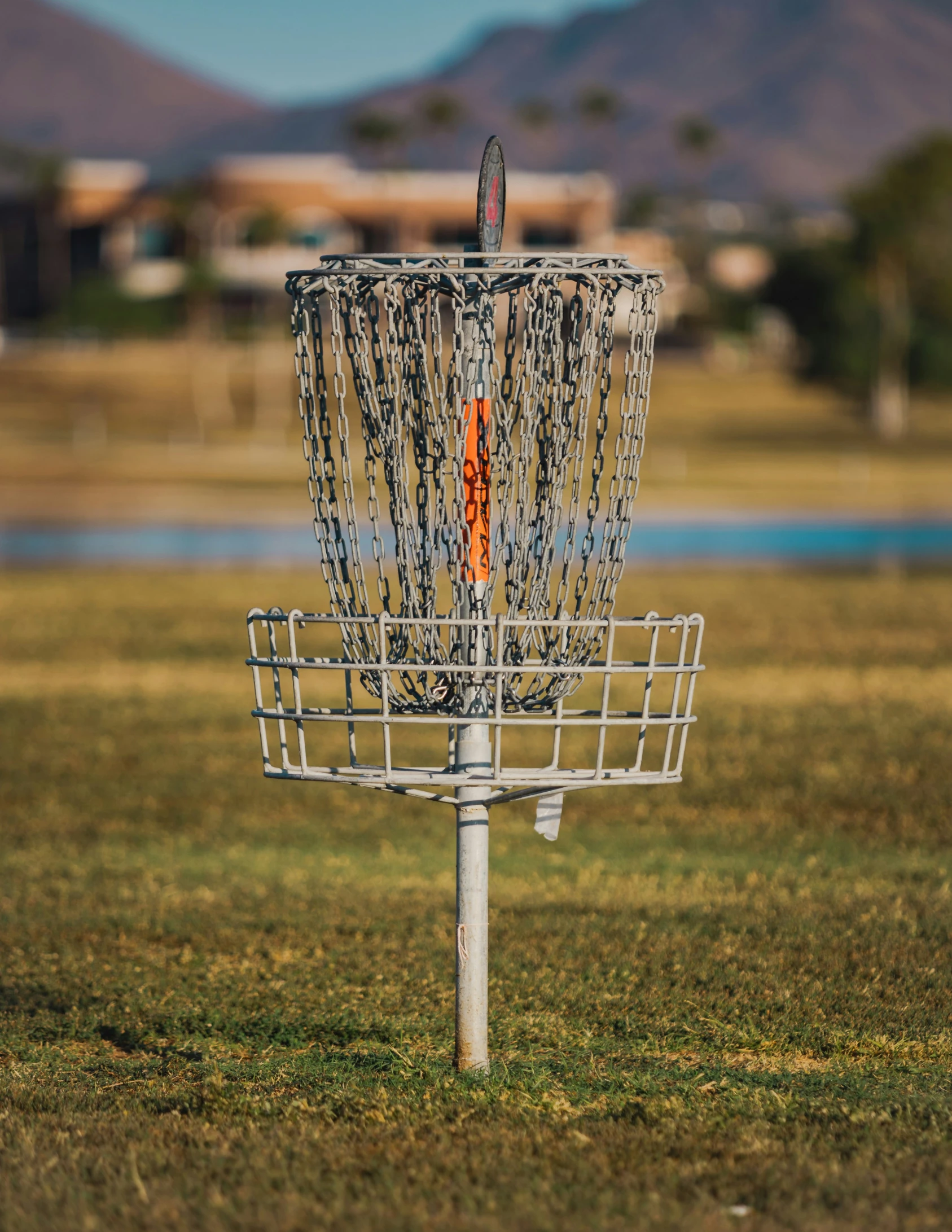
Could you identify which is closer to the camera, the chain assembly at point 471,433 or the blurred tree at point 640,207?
the chain assembly at point 471,433

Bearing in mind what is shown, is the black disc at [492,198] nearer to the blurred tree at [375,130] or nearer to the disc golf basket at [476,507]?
the disc golf basket at [476,507]

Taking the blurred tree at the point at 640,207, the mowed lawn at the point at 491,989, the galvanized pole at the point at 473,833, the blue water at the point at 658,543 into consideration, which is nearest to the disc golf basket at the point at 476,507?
the galvanized pole at the point at 473,833

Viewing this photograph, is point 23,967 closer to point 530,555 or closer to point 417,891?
point 417,891

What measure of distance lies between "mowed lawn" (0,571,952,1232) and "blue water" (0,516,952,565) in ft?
42.1

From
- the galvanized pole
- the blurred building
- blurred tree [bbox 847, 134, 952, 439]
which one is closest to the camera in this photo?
the galvanized pole

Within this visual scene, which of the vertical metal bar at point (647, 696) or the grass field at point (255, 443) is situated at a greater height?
the vertical metal bar at point (647, 696)

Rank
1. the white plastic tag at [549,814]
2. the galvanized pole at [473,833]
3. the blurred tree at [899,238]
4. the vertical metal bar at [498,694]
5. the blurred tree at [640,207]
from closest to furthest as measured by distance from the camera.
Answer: the vertical metal bar at [498,694] → the galvanized pole at [473,833] → the white plastic tag at [549,814] → the blurred tree at [899,238] → the blurred tree at [640,207]

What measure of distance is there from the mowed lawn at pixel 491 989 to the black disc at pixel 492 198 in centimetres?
213

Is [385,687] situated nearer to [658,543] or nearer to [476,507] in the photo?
[476,507]

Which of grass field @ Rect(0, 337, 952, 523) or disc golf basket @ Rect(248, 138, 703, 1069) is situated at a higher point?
disc golf basket @ Rect(248, 138, 703, 1069)

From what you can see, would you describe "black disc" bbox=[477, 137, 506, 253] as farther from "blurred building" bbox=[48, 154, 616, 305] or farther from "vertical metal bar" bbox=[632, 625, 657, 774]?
"blurred building" bbox=[48, 154, 616, 305]

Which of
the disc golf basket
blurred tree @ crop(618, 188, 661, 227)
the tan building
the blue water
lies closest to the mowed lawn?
the disc golf basket

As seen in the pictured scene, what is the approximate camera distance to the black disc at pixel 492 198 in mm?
4477

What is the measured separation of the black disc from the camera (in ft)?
14.7
